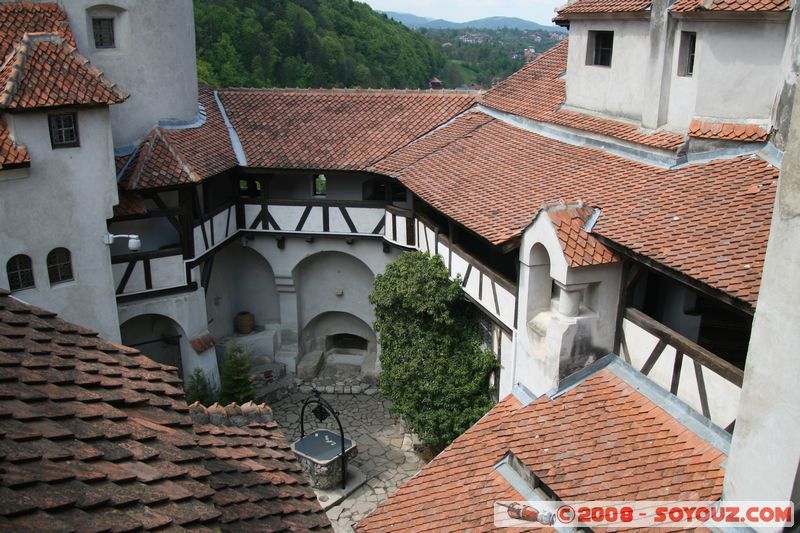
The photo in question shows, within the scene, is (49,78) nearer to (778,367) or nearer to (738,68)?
(738,68)

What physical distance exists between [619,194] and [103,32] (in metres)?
12.5

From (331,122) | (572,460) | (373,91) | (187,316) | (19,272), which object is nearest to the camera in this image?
(572,460)

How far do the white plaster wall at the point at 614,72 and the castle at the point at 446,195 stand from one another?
0.19ft

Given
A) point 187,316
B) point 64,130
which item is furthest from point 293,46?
point 64,130

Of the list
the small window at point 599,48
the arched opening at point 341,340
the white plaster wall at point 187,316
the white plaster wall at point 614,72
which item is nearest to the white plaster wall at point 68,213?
the white plaster wall at point 187,316

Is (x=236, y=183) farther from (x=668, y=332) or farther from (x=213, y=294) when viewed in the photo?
(x=668, y=332)

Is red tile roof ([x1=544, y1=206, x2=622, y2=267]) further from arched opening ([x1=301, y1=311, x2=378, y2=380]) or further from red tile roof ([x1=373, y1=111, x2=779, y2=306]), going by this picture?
arched opening ([x1=301, y1=311, x2=378, y2=380])

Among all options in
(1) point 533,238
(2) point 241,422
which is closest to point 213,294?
(1) point 533,238

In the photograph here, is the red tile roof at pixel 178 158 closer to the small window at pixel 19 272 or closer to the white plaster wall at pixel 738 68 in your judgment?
the small window at pixel 19 272

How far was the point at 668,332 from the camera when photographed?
10414mm

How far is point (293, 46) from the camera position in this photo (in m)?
49.2

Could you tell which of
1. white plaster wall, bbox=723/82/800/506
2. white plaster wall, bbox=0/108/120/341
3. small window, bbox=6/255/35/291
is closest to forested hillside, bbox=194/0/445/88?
white plaster wall, bbox=0/108/120/341

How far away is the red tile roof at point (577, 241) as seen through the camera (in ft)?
36.1

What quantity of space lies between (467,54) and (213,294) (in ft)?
440
